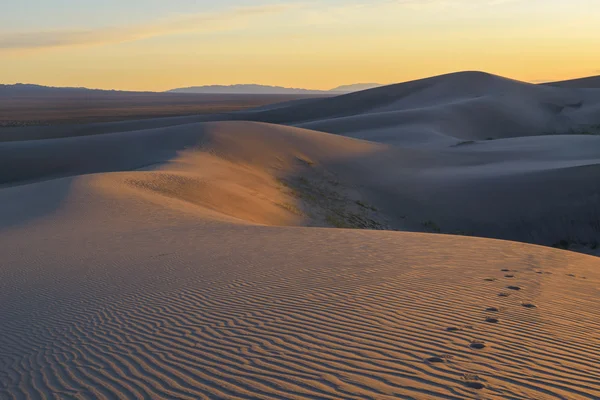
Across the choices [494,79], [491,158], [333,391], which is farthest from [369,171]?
[494,79]

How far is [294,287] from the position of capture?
824cm

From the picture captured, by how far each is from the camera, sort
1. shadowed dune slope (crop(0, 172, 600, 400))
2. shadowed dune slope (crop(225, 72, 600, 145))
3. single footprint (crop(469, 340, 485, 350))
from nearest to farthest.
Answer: shadowed dune slope (crop(0, 172, 600, 400))
single footprint (crop(469, 340, 485, 350))
shadowed dune slope (crop(225, 72, 600, 145))

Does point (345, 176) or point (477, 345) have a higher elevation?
point (345, 176)

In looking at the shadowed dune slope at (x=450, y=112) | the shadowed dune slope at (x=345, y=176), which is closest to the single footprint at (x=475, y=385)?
the shadowed dune slope at (x=345, y=176)

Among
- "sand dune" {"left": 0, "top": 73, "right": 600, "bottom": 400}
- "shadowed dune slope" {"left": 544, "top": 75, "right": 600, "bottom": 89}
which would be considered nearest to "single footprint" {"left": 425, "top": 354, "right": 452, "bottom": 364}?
"sand dune" {"left": 0, "top": 73, "right": 600, "bottom": 400}

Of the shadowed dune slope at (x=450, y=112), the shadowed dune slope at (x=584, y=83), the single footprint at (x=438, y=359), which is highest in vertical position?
the shadowed dune slope at (x=584, y=83)

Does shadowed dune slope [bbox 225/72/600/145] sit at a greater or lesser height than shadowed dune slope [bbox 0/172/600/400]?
greater

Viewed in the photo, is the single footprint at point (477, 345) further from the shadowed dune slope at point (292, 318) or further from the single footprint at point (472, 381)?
the single footprint at point (472, 381)

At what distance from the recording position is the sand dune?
210 inches

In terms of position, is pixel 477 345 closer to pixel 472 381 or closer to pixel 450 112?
pixel 472 381

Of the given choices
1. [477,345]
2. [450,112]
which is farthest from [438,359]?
[450,112]

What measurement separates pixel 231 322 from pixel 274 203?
1406 centimetres

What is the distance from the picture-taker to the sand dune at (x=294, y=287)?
17.5 ft

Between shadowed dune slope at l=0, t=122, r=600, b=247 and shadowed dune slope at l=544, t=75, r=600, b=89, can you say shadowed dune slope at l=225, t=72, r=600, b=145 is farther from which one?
shadowed dune slope at l=544, t=75, r=600, b=89
